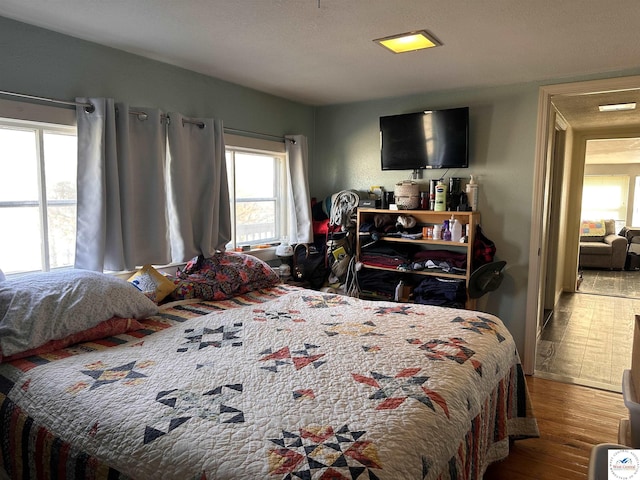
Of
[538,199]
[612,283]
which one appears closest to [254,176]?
[538,199]

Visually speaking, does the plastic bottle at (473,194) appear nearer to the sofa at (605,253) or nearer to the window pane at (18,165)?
the window pane at (18,165)

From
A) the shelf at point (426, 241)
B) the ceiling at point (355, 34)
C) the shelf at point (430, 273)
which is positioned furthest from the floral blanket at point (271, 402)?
the ceiling at point (355, 34)

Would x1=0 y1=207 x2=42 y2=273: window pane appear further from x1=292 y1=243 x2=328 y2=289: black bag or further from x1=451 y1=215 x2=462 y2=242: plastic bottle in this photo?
x1=451 y1=215 x2=462 y2=242: plastic bottle

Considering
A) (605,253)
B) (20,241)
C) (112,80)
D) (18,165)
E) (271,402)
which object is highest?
(112,80)

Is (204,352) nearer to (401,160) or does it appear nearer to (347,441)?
(347,441)

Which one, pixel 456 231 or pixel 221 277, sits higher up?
pixel 456 231

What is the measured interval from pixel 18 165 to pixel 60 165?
221 millimetres

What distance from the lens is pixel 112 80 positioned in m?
2.71

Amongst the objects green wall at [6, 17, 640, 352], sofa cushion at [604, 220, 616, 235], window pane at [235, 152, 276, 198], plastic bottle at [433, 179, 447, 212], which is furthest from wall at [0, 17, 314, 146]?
sofa cushion at [604, 220, 616, 235]

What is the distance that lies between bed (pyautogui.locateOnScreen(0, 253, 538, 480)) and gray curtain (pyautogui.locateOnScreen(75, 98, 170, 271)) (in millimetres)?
486

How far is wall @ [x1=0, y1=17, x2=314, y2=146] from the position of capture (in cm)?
230

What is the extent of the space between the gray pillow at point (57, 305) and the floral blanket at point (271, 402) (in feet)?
0.33

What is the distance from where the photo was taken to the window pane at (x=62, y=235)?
2619 millimetres

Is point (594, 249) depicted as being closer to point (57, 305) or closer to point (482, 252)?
point (482, 252)
